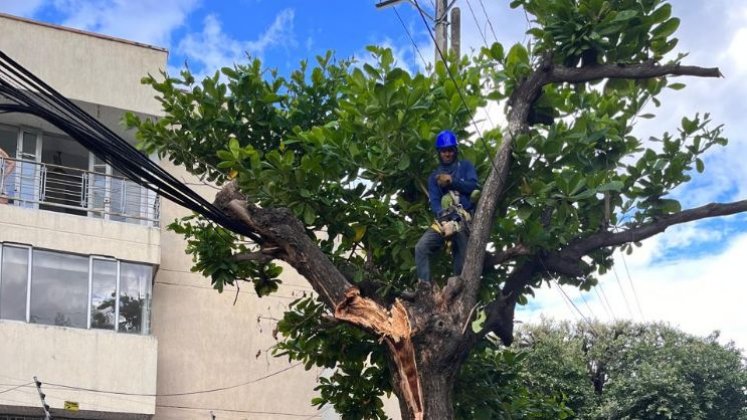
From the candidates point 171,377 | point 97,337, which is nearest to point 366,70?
point 97,337

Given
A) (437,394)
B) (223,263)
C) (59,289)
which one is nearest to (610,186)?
(437,394)

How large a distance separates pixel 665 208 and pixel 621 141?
2.68 ft

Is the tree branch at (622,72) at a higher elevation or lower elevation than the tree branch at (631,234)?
higher

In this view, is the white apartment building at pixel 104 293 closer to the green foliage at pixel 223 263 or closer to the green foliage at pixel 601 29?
the green foliage at pixel 223 263

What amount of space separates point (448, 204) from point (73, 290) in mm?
11134

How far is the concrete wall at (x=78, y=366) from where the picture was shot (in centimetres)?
1822

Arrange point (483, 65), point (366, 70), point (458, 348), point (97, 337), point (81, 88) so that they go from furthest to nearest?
point (81, 88) → point (97, 337) → point (483, 65) → point (366, 70) → point (458, 348)

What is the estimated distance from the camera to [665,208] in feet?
35.7

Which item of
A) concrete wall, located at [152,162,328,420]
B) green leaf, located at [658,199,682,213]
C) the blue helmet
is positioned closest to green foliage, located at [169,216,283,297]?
the blue helmet

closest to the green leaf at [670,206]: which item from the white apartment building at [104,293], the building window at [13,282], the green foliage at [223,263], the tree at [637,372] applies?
the green foliage at [223,263]

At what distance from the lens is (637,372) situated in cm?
2619

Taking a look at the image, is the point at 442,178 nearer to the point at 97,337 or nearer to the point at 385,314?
the point at 385,314

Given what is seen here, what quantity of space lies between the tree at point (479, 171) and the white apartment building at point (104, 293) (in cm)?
773

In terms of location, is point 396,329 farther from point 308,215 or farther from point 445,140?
point 445,140
